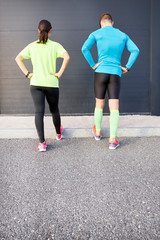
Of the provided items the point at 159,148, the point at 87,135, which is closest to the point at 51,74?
the point at 87,135

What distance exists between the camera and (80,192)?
254 centimetres

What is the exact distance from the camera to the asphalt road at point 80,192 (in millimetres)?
1908

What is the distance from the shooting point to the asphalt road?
191 centimetres

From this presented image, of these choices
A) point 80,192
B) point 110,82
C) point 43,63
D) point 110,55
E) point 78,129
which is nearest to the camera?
point 80,192

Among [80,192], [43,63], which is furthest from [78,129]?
[80,192]

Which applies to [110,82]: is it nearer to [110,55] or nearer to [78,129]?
[110,55]

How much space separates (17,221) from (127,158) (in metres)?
1.89

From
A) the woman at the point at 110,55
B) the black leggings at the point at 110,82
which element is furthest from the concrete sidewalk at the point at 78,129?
the black leggings at the point at 110,82

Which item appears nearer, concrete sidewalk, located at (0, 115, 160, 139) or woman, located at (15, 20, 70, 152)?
woman, located at (15, 20, 70, 152)

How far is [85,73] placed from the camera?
20.1 feet

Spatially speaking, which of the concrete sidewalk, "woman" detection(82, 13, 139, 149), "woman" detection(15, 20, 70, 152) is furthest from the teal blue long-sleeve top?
the concrete sidewalk

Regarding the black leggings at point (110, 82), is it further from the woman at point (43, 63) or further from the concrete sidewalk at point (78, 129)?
the concrete sidewalk at point (78, 129)

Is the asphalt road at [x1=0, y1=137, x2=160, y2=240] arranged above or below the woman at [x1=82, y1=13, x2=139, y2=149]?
below

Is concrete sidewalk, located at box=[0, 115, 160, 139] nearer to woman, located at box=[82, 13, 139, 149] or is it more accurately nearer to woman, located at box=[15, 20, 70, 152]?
woman, located at box=[82, 13, 139, 149]
